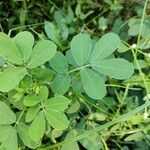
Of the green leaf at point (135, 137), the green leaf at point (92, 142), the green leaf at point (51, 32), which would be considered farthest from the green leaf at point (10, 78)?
the green leaf at point (135, 137)

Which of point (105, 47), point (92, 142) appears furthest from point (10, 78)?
point (92, 142)

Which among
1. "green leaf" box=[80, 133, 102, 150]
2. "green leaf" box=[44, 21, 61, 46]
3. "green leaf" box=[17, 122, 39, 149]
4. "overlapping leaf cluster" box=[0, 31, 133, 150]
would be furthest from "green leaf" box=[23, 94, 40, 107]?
"green leaf" box=[44, 21, 61, 46]

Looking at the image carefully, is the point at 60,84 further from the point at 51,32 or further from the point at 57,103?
the point at 51,32

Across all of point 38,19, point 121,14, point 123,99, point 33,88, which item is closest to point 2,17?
point 38,19

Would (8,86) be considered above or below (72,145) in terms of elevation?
above

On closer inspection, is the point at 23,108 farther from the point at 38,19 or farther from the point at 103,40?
the point at 38,19

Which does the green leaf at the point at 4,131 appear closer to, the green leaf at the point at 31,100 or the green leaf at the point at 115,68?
the green leaf at the point at 31,100
